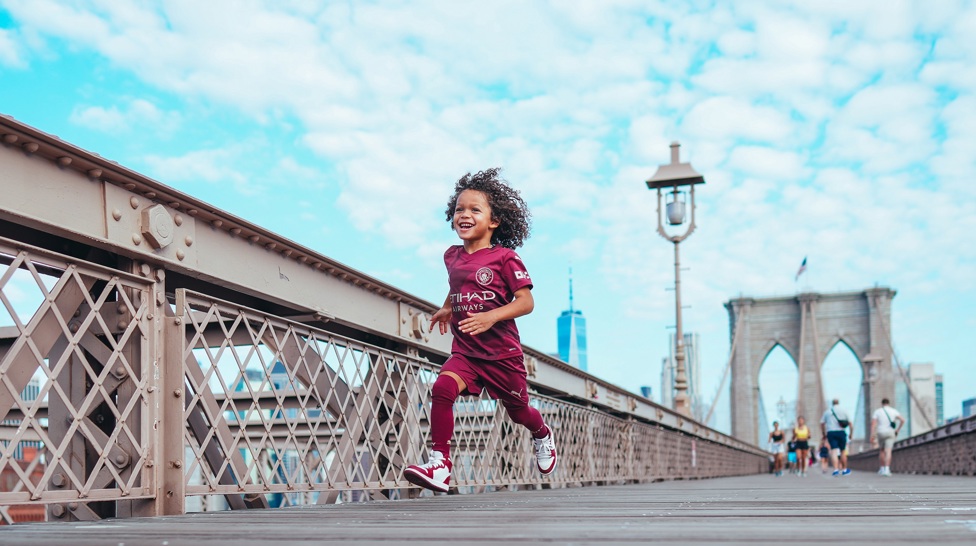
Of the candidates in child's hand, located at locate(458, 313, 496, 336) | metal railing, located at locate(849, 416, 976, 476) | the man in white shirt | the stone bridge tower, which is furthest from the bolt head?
the stone bridge tower

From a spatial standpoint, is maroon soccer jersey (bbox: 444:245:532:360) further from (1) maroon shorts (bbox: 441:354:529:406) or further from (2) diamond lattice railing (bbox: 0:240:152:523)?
(2) diamond lattice railing (bbox: 0:240:152:523)

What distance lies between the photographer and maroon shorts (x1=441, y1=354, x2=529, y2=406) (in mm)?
4621

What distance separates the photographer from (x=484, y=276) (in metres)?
4.58

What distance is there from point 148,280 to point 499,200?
1723mm

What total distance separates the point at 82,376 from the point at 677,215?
60.0ft

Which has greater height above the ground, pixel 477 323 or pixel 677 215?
pixel 677 215

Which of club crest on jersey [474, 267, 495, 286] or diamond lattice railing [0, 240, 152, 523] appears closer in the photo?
diamond lattice railing [0, 240, 152, 523]

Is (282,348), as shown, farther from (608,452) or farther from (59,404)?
(608,452)

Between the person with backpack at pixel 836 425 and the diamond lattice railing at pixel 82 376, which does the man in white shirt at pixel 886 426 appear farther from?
the diamond lattice railing at pixel 82 376

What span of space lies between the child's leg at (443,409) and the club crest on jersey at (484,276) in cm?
44

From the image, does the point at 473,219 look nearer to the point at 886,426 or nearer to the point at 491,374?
the point at 491,374

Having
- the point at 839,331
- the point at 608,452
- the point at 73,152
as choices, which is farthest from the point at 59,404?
the point at 839,331

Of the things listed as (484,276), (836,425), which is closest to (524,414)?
(484,276)

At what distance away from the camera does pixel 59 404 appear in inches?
141
